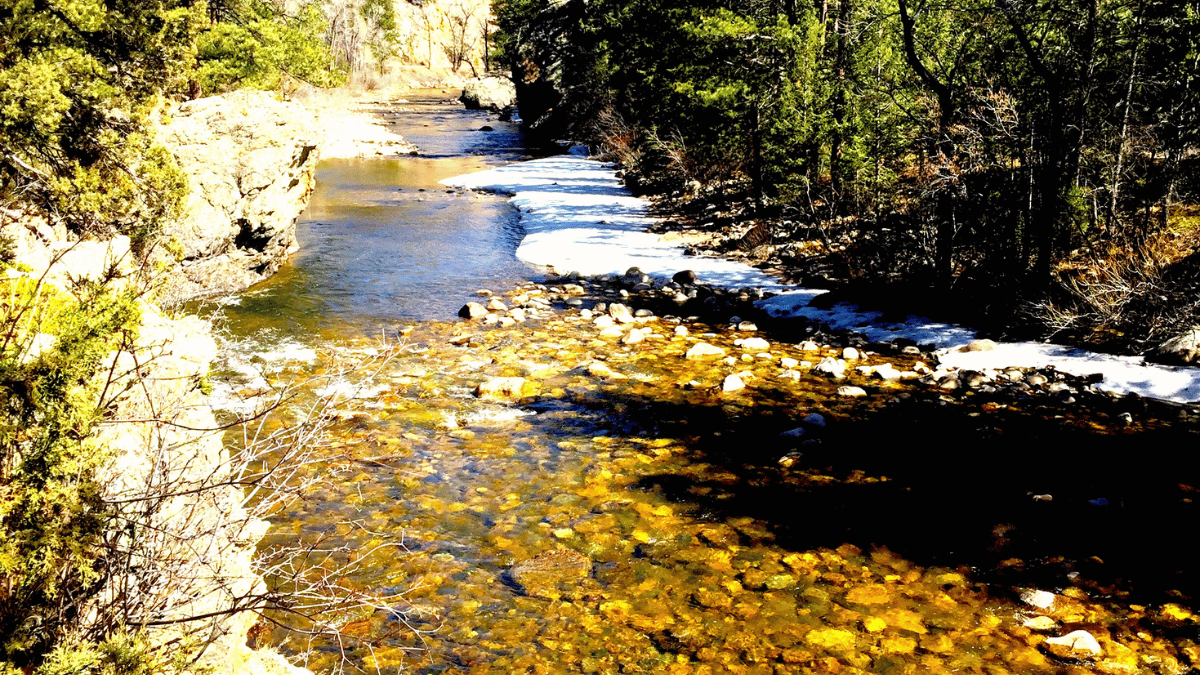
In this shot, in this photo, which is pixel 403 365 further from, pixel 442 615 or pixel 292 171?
pixel 292 171

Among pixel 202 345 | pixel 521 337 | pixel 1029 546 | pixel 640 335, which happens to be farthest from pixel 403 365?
pixel 1029 546

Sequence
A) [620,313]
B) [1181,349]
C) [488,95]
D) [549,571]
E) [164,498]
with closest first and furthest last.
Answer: [164,498] < [549,571] < [1181,349] < [620,313] < [488,95]

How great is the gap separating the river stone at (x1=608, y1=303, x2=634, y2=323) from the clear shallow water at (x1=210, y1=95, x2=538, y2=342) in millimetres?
2466

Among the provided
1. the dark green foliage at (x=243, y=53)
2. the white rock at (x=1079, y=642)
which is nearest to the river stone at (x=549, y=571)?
the white rock at (x=1079, y=642)

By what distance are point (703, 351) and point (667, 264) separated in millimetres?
5203

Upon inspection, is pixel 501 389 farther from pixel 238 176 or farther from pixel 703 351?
pixel 238 176

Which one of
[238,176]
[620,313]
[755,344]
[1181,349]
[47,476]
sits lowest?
[755,344]

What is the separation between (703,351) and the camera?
34.0ft

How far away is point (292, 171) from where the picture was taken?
551 inches

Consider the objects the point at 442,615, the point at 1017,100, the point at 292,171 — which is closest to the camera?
the point at 442,615

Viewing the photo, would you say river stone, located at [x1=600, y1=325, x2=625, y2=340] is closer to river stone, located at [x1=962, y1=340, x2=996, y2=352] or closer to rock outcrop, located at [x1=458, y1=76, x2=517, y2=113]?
river stone, located at [x1=962, y1=340, x2=996, y2=352]

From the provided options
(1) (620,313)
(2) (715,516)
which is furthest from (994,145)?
(2) (715,516)

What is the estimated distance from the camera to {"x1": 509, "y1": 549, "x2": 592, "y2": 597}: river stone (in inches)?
212

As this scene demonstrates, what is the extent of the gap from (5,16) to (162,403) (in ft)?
29.8
